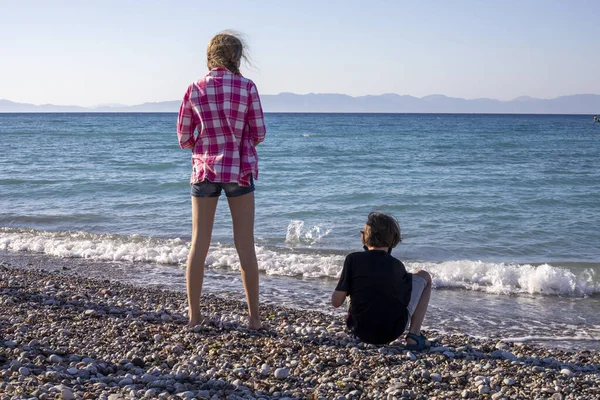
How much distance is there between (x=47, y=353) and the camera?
4051 mm

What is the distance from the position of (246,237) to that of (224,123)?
2.73 ft

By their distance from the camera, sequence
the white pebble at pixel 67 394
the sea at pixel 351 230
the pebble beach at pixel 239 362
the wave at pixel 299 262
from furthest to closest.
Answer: the wave at pixel 299 262, the sea at pixel 351 230, the pebble beach at pixel 239 362, the white pebble at pixel 67 394

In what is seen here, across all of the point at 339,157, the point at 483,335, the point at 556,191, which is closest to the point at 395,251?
the point at 483,335

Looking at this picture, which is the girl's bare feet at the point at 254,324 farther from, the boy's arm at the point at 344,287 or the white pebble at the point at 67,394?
the white pebble at the point at 67,394

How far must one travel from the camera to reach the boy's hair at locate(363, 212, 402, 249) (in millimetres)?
4230

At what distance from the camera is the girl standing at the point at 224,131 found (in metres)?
4.19

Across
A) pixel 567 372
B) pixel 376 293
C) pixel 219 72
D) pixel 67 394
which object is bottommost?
pixel 567 372

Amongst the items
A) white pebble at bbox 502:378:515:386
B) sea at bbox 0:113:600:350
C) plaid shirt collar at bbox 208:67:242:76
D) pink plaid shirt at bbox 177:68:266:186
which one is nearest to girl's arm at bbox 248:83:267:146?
pink plaid shirt at bbox 177:68:266:186

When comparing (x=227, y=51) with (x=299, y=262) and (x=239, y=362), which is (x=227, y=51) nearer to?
(x=239, y=362)

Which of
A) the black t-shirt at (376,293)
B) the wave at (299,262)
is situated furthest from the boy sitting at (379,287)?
the wave at (299,262)

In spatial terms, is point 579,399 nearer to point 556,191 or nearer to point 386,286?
point 386,286

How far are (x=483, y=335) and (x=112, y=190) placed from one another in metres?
12.7

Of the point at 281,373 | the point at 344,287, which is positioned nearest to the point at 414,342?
the point at 344,287

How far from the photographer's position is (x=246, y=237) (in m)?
4.44
